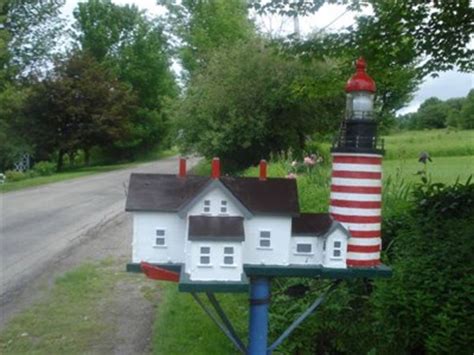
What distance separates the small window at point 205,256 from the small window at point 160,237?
0.28 meters

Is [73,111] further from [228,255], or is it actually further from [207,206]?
[228,255]

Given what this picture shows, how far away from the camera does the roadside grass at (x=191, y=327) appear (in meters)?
4.75

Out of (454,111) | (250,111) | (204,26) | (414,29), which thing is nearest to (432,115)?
(454,111)

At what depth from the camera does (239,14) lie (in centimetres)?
2567

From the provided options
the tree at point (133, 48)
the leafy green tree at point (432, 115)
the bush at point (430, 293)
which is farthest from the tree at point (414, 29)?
the tree at point (133, 48)

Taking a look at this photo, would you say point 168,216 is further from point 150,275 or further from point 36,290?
point 36,290

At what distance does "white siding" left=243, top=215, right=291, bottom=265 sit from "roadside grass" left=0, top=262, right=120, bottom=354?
2549 mm

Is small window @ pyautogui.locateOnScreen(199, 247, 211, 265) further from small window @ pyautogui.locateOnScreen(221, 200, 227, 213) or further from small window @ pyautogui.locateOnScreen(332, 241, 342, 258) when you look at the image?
small window @ pyautogui.locateOnScreen(332, 241, 342, 258)

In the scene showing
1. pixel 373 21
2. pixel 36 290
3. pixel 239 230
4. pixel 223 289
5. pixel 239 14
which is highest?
pixel 239 14

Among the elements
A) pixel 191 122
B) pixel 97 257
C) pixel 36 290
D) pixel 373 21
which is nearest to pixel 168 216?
pixel 373 21

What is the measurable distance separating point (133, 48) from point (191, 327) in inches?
1474

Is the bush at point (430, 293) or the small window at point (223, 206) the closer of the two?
the small window at point (223, 206)

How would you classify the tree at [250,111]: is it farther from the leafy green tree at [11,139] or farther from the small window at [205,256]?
the small window at [205,256]

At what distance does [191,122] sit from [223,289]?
14426 millimetres
